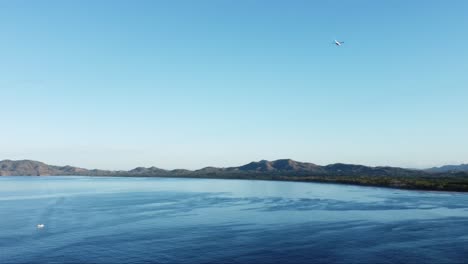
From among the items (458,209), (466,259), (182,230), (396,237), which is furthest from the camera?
(458,209)

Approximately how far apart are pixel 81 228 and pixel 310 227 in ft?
88.1

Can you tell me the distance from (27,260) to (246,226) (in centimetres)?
2354

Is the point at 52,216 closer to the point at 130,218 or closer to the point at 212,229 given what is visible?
the point at 130,218

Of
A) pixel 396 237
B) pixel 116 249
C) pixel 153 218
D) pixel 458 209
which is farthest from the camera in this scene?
pixel 458 209

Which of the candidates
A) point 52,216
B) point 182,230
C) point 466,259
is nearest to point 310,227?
point 182,230

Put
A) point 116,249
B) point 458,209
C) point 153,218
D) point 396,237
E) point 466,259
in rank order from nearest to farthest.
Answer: point 466,259 < point 116,249 < point 396,237 < point 153,218 < point 458,209

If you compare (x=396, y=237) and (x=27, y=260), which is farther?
(x=396, y=237)

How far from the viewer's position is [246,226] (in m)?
47.5

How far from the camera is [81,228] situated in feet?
157

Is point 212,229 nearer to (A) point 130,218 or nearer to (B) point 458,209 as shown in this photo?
(A) point 130,218

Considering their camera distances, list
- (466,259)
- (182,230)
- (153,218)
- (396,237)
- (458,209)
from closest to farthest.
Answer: (466,259)
(396,237)
(182,230)
(153,218)
(458,209)

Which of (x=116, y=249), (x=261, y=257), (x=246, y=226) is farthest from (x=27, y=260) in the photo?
(x=246, y=226)

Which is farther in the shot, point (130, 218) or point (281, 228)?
point (130, 218)

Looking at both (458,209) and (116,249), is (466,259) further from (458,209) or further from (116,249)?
(458,209)
